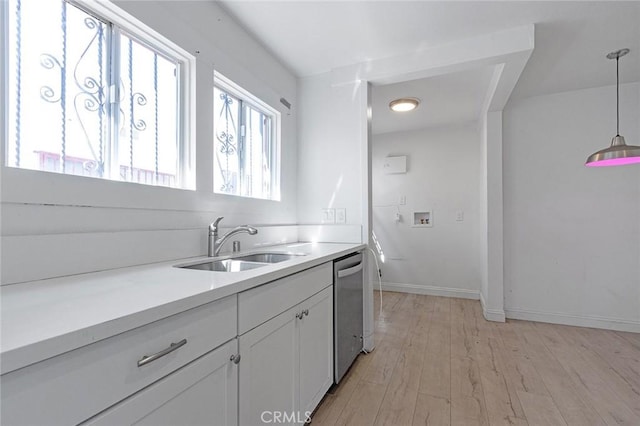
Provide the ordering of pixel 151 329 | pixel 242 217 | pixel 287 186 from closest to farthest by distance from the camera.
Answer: pixel 151 329 → pixel 242 217 → pixel 287 186

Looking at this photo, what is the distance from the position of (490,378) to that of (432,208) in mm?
2468

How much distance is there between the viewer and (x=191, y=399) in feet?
2.47

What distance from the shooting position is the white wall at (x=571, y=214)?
2.77m

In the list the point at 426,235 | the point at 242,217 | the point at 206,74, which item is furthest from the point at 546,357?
the point at 206,74

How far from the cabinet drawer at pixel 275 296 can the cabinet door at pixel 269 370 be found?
0.03 metres

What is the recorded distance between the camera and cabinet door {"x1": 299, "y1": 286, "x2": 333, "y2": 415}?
53.4 inches

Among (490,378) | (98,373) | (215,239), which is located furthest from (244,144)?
(490,378)

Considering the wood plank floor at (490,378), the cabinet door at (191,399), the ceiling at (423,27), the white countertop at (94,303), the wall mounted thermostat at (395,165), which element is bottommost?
the wood plank floor at (490,378)

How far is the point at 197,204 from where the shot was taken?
1.61 meters

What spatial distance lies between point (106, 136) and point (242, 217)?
899 millimetres

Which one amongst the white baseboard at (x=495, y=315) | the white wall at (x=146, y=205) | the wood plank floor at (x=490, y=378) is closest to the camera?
the white wall at (x=146, y=205)

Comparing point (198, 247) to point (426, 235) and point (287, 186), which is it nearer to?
point (287, 186)

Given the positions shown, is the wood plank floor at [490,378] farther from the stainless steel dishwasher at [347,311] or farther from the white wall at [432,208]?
the white wall at [432,208]

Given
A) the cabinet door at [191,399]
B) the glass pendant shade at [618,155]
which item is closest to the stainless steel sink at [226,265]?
the cabinet door at [191,399]
